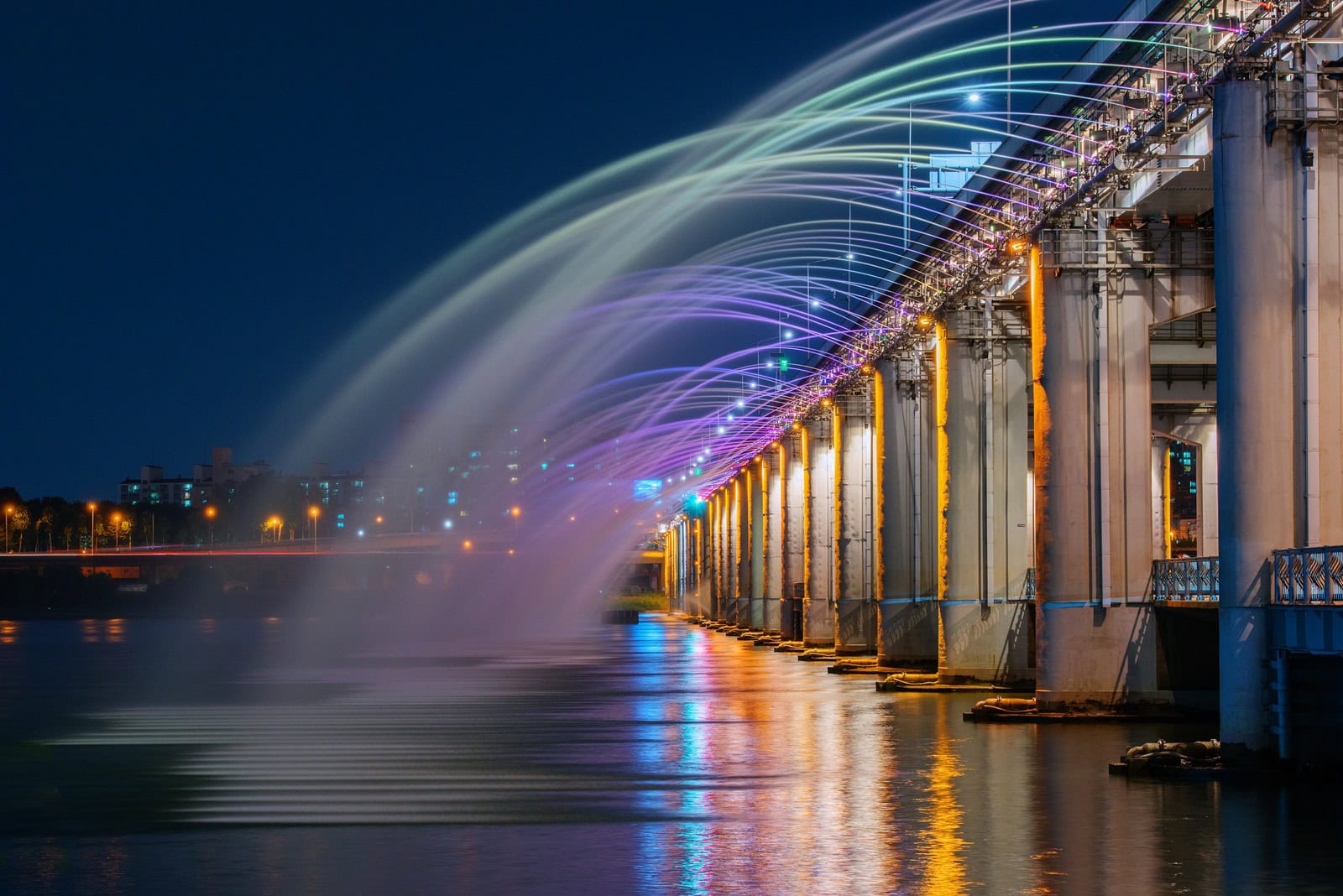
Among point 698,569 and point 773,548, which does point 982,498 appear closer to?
point 773,548

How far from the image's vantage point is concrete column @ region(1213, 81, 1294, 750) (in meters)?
28.1

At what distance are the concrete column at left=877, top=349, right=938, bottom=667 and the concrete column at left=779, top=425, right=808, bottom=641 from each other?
27752 millimetres

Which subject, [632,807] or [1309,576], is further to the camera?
[1309,576]

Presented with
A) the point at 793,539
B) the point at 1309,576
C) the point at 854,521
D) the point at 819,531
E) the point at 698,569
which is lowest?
the point at 698,569

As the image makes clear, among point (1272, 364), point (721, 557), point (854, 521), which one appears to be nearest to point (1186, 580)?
point (1272, 364)

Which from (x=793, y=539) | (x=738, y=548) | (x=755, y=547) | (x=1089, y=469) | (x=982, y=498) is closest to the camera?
(x=1089, y=469)

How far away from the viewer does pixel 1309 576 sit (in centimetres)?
2645

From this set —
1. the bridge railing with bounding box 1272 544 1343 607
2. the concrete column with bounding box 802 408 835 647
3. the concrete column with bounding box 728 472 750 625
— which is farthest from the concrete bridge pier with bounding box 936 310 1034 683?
the concrete column with bounding box 728 472 750 625

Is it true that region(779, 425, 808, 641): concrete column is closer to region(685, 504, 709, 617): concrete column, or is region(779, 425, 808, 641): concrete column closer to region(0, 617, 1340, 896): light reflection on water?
region(0, 617, 1340, 896): light reflection on water

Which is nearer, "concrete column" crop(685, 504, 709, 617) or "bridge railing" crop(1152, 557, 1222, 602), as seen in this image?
"bridge railing" crop(1152, 557, 1222, 602)

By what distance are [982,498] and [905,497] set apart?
12.1 m

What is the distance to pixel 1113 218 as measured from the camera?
40969mm

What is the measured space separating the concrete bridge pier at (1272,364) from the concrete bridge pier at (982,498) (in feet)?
75.1

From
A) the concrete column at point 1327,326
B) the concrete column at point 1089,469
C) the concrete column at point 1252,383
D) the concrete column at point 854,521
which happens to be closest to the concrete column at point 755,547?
the concrete column at point 854,521
